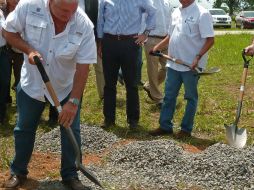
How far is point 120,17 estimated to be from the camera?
6.57 metres

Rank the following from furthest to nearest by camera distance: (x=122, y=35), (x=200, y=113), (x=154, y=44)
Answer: (x=154, y=44) → (x=200, y=113) → (x=122, y=35)

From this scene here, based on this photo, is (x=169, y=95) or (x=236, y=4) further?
(x=236, y=4)

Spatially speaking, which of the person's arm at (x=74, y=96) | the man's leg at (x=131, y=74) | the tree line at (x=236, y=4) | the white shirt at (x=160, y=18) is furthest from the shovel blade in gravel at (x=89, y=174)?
the tree line at (x=236, y=4)

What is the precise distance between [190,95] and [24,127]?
2630 mm

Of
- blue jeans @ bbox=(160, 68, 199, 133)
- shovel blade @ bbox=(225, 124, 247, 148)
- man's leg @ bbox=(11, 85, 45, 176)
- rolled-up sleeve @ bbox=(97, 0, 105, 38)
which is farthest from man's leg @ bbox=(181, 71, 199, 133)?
man's leg @ bbox=(11, 85, 45, 176)

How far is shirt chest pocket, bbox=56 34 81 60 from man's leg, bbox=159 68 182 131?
8.49 ft

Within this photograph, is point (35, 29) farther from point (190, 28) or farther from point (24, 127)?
point (190, 28)

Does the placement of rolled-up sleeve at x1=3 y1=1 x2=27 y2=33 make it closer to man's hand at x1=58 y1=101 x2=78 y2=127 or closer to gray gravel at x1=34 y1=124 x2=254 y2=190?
man's hand at x1=58 y1=101 x2=78 y2=127

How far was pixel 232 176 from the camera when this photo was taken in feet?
15.9

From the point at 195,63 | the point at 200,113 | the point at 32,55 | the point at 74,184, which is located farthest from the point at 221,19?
the point at 32,55

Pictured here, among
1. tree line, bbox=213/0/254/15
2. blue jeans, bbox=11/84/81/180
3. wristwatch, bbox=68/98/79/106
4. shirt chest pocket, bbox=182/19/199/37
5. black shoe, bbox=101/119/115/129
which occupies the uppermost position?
shirt chest pocket, bbox=182/19/199/37

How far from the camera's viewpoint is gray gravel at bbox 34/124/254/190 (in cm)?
477

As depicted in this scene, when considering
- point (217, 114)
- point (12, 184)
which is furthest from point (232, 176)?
point (217, 114)

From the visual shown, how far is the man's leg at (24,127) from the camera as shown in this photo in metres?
4.37
